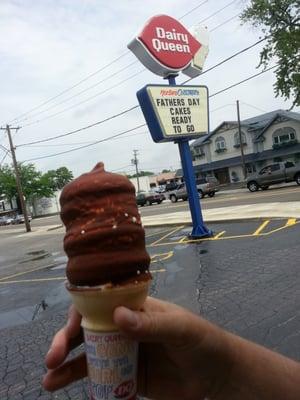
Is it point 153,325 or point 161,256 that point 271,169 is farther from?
point 153,325

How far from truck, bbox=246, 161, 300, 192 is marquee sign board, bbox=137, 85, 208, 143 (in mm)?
22172

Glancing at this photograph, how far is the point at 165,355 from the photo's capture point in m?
1.51

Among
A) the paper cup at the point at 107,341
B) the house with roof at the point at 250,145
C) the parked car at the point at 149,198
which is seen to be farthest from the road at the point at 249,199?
the house with roof at the point at 250,145

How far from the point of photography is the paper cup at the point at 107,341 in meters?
1.22

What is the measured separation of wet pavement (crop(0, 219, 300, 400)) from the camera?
15.5 ft

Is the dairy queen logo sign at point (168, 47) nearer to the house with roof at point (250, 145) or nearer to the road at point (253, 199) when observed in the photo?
the road at point (253, 199)

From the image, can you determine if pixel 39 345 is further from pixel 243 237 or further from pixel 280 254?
pixel 243 237

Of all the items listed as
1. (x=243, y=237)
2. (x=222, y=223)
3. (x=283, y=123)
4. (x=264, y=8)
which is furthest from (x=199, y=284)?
(x=283, y=123)

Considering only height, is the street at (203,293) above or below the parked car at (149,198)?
below

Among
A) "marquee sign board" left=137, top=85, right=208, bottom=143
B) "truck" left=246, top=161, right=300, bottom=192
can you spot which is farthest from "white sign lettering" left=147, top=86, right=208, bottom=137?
"truck" left=246, top=161, right=300, bottom=192

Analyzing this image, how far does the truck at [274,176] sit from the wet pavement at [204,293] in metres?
22.2

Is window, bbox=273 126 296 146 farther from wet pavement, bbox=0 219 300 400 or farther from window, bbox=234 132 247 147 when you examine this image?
wet pavement, bbox=0 219 300 400

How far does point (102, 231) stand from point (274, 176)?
35.0 m

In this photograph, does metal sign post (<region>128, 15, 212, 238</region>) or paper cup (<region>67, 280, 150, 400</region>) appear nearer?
paper cup (<region>67, 280, 150, 400</region>)
